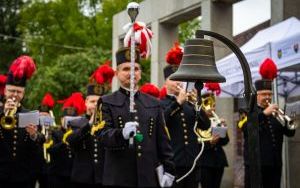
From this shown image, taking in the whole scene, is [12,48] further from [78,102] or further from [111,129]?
[111,129]

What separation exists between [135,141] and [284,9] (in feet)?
20.8

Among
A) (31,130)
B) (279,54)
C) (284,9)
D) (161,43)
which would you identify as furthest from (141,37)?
(161,43)

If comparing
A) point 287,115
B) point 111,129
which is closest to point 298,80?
point 287,115

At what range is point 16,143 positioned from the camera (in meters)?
7.79

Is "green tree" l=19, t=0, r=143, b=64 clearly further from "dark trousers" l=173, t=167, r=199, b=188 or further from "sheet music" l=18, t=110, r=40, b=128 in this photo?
"dark trousers" l=173, t=167, r=199, b=188

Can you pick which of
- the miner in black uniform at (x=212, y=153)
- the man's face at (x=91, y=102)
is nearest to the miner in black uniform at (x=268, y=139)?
the miner in black uniform at (x=212, y=153)

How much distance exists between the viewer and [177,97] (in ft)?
24.4

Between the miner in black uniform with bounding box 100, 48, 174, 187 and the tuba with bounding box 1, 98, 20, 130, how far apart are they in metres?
2.02

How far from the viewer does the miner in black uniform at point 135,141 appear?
5.80m

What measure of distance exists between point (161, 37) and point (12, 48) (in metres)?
26.5

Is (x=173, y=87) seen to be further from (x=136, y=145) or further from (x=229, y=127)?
(x=229, y=127)

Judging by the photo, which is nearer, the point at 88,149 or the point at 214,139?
the point at 88,149

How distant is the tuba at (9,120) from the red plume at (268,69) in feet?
11.9

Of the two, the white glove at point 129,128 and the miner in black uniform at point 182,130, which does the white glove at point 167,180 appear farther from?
the miner in black uniform at point 182,130
